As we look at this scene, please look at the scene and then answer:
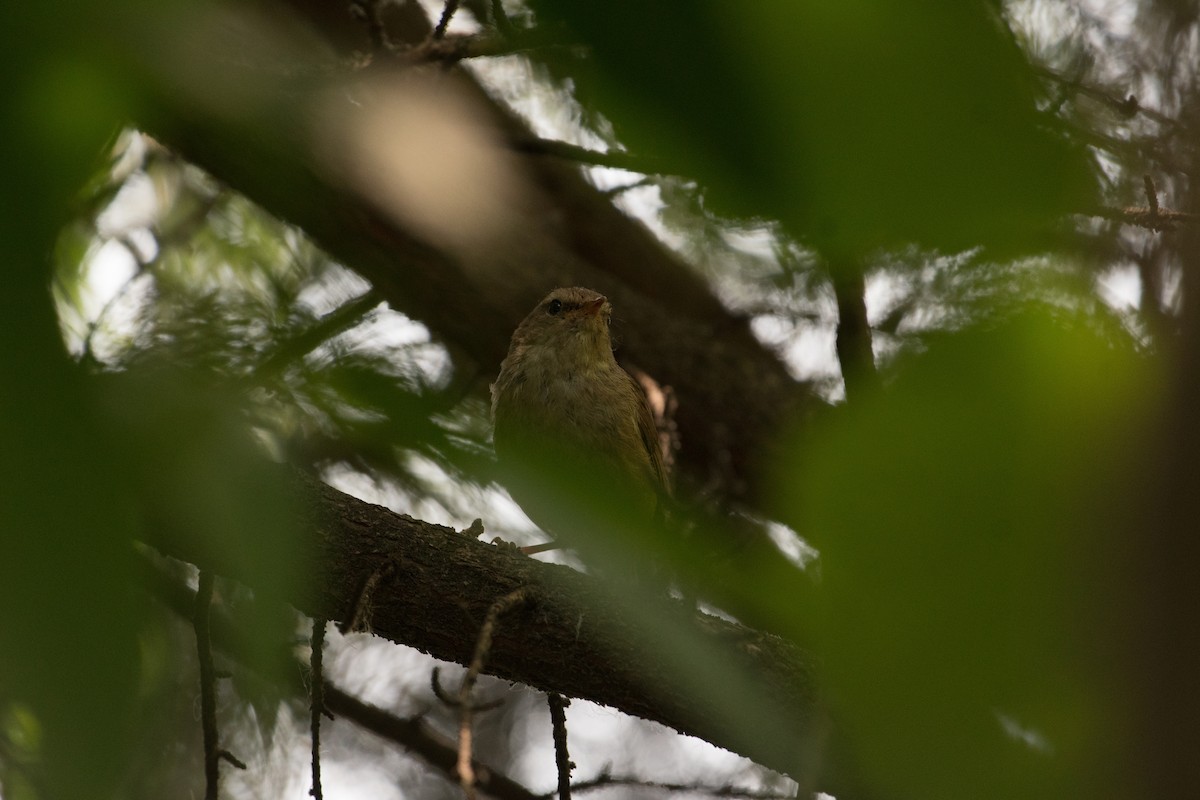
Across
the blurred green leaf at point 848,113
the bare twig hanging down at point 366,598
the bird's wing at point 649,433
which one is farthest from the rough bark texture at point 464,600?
the blurred green leaf at point 848,113

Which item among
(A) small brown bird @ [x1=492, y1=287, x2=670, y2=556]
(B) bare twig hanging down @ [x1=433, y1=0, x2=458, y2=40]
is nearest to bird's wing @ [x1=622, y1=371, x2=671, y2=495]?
(A) small brown bird @ [x1=492, y1=287, x2=670, y2=556]

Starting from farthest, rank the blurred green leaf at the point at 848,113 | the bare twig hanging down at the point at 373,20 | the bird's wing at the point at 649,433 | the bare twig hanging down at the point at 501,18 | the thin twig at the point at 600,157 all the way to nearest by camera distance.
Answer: the bird's wing at the point at 649,433
the bare twig hanging down at the point at 373,20
the bare twig hanging down at the point at 501,18
the thin twig at the point at 600,157
the blurred green leaf at the point at 848,113

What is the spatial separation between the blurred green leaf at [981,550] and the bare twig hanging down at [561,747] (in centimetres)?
244

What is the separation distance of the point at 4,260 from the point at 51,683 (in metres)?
0.20

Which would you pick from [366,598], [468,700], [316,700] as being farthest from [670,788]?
[468,700]

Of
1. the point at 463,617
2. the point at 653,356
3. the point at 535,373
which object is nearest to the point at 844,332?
the point at 463,617

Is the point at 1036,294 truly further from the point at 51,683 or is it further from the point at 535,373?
the point at 535,373

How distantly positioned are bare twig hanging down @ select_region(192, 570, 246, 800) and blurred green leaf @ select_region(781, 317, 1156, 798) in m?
1.77

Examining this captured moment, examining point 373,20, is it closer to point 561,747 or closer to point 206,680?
point 206,680

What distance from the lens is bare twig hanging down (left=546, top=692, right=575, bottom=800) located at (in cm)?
286

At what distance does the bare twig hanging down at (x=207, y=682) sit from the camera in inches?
85.0

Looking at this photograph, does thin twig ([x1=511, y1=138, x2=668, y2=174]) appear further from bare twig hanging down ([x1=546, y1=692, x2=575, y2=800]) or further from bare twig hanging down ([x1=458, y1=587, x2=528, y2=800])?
bare twig hanging down ([x1=546, y1=692, x2=575, y2=800])

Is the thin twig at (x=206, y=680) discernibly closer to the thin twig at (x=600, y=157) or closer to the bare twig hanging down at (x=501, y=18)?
the thin twig at (x=600, y=157)

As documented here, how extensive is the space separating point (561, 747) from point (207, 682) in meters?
1.07
